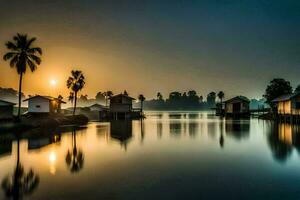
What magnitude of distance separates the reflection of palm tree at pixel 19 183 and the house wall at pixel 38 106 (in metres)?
44.0

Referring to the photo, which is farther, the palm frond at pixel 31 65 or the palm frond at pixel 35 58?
the palm frond at pixel 35 58

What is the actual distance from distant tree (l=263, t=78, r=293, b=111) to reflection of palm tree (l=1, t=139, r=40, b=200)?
247ft

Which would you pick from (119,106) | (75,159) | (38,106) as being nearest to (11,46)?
(38,106)

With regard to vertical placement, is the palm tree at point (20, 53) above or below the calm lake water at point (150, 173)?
above

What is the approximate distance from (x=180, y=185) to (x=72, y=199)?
479 cm

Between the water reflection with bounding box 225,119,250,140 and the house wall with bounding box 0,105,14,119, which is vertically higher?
the house wall with bounding box 0,105,14,119

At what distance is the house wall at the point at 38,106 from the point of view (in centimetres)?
5754

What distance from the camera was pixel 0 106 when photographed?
4303 centimetres

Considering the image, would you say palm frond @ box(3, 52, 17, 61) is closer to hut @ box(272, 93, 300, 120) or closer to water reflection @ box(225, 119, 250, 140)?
water reflection @ box(225, 119, 250, 140)

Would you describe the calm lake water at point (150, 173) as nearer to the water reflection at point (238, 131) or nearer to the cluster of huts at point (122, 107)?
the water reflection at point (238, 131)

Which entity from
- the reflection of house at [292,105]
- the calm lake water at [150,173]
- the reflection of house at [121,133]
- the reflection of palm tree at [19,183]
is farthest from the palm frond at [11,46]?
the reflection of house at [292,105]

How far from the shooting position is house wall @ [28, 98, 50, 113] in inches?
2266

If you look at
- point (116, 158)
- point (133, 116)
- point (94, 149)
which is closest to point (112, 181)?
point (116, 158)

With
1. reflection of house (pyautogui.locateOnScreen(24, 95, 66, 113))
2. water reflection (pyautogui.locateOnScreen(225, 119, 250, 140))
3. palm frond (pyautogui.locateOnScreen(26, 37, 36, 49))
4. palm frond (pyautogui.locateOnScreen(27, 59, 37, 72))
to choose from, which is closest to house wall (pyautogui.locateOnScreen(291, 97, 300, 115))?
water reflection (pyautogui.locateOnScreen(225, 119, 250, 140))
